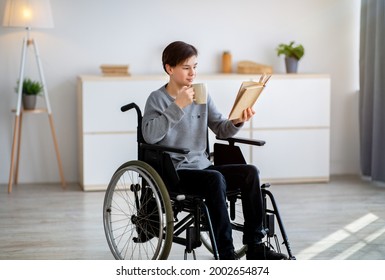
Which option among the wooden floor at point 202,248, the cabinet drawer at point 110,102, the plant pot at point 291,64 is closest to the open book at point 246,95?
the wooden floor at point 202,248

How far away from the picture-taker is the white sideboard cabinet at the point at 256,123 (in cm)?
521

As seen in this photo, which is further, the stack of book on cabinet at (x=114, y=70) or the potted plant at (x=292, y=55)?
the potted plant at (x=292, y=55)

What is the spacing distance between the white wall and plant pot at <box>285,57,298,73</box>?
0.21m

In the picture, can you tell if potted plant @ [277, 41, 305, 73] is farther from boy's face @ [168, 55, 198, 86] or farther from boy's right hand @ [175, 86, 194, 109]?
boy's right hand @ [175, 86, 194, 109]

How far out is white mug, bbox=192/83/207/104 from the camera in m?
3.27

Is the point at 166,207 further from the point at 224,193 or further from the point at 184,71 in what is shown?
the point at 184,71

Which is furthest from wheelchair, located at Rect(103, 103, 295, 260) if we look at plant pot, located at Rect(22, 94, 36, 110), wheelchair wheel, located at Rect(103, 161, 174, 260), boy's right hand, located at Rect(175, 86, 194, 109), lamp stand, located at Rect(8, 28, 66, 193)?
plant pot, located at Rect(22, 94, 36, 110)

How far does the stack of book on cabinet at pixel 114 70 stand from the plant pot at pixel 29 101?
50cm

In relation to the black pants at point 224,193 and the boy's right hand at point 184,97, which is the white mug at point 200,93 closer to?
the boy's right hand at point 184,97

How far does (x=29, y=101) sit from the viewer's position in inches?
207

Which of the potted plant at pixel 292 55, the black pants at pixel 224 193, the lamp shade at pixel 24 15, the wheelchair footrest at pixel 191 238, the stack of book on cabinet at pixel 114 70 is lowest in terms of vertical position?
the wheelchair footrest at pixel 191 238
